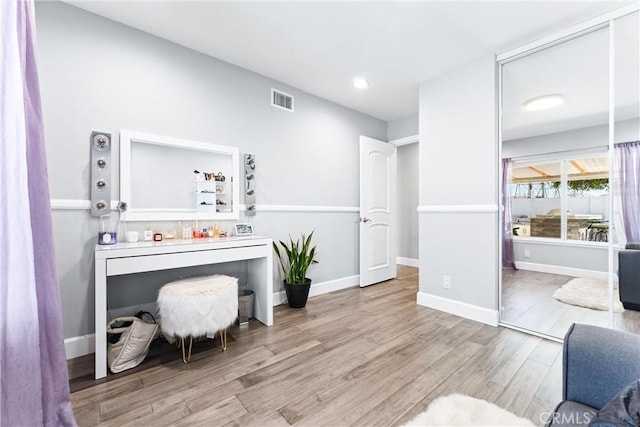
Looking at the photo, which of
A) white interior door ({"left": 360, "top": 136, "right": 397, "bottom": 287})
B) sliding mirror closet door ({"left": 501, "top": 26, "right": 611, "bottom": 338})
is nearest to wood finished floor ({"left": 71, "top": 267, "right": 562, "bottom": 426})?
sliding mirror closet door ({"left": 501, "top": 26, "right": 611, "bottom": 338})

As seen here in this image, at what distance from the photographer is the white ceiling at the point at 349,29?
1.89 meters

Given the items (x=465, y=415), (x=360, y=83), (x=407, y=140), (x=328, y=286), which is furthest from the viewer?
(x=407, y=140)

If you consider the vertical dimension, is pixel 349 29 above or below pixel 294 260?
above

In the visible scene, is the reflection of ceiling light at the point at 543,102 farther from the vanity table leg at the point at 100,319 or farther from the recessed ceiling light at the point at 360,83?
the vanity table leg at the point at 100,319

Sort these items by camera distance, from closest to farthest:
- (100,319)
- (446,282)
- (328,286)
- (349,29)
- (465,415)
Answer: (465,415) → (100,319) → (349,29) → (446,282) → (328,286)

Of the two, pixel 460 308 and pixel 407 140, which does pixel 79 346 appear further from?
pixel 407 140

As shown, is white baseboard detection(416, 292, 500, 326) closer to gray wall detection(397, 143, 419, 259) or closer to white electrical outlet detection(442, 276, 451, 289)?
white electrical outlet detection(442, 276, 451, 289)

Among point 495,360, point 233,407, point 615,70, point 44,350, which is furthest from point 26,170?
point 615,70

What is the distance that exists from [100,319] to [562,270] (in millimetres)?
3443

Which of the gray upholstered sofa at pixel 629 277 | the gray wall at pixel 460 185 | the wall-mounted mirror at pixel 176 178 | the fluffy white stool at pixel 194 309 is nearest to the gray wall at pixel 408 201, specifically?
the gray wall at pixel 460 185

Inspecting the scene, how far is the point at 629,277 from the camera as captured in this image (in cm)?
192

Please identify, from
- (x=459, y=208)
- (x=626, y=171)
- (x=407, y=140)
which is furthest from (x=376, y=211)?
(x=626, y=171)

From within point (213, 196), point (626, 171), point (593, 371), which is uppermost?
point (626, 171)

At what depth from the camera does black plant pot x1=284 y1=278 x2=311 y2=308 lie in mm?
2811
